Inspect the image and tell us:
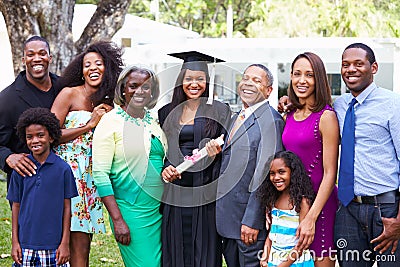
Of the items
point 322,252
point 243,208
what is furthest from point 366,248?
→ point 243,208

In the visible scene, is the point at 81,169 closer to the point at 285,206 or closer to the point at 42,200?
the point at 42,200


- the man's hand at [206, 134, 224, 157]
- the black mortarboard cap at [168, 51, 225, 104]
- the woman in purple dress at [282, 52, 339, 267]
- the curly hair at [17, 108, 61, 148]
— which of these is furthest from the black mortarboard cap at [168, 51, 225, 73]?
the curly hair at [17, 108, 61, 148]

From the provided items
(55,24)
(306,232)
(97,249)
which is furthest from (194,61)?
(55,24)

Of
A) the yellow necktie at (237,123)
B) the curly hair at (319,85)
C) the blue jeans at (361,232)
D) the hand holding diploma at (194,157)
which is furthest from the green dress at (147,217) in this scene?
the blue jeans at (361,232)

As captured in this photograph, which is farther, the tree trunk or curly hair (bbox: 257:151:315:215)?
the tree trunk

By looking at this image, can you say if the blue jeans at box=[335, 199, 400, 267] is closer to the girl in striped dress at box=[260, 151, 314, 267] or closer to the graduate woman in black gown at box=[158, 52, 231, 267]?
the girl in striped dress at box=[260, 151, 314, 267]

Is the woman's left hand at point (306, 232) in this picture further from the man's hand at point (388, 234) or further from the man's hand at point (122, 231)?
the man's hand at point (122, 231)

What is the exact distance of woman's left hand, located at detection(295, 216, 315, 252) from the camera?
400cm

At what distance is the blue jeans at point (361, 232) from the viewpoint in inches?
156

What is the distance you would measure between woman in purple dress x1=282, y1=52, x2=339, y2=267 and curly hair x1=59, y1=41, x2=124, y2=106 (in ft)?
4.42

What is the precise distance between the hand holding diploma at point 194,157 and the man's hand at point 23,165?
0.91 metres

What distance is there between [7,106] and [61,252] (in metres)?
1.16

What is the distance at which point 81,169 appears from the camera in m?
4.56

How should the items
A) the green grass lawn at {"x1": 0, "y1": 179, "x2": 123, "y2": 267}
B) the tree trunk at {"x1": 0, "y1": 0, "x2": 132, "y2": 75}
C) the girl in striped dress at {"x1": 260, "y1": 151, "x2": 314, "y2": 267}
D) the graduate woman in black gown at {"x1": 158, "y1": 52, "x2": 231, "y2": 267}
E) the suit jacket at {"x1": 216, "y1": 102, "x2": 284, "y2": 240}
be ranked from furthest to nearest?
the tree trunk at {"x1": 0, "y1": 0, "x2": 132, "y2": 75} < the green grass lawn at {"x1": 0, "y1": 179, "x2": 123, "y2": 267} < the graduate woman in black gown at {"x1": 158, "y1": 52, "x2": 231, "y2": 267} < the suit jacket at {"x1": 216, "y1": 102, "x2": 284, "y2": 240} < the girl in striped dress at {"x1": 260, "y1": 151, "x2": 314, "y2": 267}
